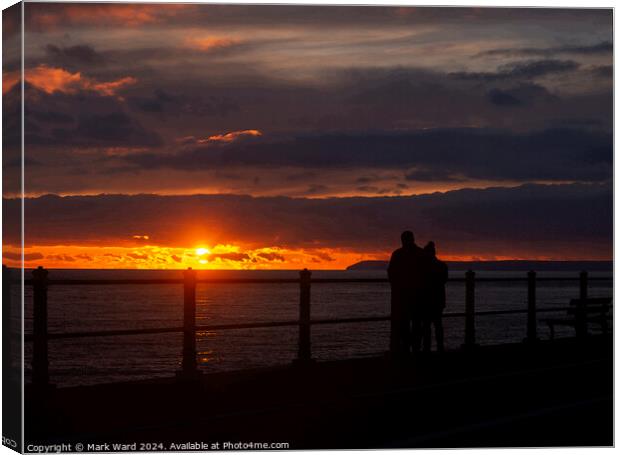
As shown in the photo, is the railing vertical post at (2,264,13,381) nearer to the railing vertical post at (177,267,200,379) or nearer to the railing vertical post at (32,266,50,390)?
the railing vertical post at (32,266,50,390)

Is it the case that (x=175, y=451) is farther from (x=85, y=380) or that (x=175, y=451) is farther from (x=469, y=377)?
(x=85, y=380)

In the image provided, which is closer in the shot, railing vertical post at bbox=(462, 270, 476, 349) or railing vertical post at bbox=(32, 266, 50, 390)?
railing vertical post at bbox=(32, 266, 50, 390)

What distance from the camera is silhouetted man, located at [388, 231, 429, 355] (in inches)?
554

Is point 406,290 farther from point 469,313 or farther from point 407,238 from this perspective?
point 469,313

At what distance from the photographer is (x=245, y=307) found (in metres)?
99.8

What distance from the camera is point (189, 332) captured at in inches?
458

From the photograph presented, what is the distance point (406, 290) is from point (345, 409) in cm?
462

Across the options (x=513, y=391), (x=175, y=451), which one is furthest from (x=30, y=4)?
(x=513, y=391)

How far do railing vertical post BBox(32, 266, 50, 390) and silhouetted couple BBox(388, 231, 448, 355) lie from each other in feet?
15.9

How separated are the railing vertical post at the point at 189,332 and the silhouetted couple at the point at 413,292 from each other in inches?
122

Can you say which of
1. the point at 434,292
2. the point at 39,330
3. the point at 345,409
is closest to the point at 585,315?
the point at 434,292

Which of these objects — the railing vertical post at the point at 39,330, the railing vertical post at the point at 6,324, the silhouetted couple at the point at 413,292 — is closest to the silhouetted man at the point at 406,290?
the silhouetted couple at the point at 413,292

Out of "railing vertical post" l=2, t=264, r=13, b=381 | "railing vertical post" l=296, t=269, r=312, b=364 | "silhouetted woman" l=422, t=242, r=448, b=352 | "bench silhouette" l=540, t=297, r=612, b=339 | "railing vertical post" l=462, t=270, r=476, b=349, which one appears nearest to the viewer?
"railing vertical post" l=2, t=264, r=13, b=381

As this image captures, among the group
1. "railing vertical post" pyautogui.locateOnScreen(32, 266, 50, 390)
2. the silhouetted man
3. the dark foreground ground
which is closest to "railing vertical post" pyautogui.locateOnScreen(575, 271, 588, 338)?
the silhouetted man
